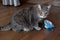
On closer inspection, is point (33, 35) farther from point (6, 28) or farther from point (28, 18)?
point (6, 28)

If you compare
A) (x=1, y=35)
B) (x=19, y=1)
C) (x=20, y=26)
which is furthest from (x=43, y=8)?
(x=19, y=1)

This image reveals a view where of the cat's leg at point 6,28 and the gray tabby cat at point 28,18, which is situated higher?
the gray tabby cat at point 28,18

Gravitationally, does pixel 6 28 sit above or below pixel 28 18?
below

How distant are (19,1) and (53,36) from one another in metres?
1.48

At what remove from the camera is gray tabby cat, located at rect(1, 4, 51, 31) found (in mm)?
2061

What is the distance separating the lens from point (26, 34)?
2062 mm

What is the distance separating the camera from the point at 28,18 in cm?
215

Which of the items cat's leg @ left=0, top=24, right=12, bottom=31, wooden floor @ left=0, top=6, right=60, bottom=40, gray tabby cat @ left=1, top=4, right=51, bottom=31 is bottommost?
wooden floor @ left=0, top=6, right=60, bottom=40

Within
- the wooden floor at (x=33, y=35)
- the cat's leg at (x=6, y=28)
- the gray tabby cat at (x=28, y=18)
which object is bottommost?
the wooden floor at (x=33, y=35)

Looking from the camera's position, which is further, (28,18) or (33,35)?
(28,18)

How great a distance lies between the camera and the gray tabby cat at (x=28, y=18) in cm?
206

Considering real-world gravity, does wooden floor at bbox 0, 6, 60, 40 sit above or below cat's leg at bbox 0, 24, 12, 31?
below

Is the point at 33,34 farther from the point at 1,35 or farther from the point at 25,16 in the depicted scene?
the point at 1,35

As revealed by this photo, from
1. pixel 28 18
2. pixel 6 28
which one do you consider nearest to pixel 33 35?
pixel 28 18
